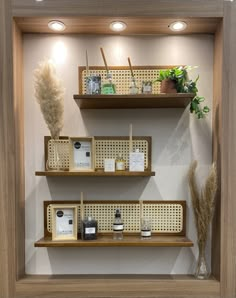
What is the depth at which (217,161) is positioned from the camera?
167cm

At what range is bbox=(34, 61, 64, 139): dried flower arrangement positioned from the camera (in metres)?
1.57

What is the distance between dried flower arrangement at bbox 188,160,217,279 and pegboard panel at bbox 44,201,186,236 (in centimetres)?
15

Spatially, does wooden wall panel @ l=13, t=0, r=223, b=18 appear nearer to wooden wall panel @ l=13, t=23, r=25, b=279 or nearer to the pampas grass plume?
wooden wall panel @ l=13, t=23, r=25, b=279

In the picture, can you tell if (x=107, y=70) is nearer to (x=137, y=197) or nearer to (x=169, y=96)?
(x=169, y=96)

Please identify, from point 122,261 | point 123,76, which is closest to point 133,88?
point 123,76

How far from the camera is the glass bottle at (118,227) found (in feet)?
5.62

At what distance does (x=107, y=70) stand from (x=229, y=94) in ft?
2.36

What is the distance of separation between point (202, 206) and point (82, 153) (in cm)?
77

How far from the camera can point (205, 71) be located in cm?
179

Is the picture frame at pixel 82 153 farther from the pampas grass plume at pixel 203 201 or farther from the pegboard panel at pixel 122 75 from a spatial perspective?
the pampas grass plume at pixel 203 201

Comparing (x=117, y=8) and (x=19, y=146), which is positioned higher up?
(x=117, y=8)

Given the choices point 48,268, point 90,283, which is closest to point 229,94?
point 90,283

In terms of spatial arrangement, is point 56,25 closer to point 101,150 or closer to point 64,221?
point 101,150

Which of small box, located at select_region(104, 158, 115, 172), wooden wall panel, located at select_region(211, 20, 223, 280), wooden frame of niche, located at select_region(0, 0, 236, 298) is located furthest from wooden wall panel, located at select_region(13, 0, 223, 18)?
small box, located at select_region(104, 158, 115, 172)
